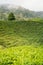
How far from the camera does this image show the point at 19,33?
36031 millimetres

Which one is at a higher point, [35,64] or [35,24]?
[35,64]

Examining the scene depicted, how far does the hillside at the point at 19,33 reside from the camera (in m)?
29.4

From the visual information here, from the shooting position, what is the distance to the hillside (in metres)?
29.4

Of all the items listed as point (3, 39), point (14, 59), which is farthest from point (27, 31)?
point (14, 59)

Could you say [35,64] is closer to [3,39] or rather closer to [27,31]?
[3,39]

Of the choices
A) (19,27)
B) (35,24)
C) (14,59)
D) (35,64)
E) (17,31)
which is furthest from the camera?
(35,24)

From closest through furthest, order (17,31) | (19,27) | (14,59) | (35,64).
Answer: (35,64) < (14,59) < (17,31) < (19,27)

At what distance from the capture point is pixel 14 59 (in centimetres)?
1609

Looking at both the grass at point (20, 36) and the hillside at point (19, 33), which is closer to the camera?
the grass at point (20, 36)

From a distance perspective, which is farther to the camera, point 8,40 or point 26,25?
point 26,25

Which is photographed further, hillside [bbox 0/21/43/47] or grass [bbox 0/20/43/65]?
hillside [bbox 0/21/43/47]

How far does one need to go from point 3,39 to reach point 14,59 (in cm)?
1447

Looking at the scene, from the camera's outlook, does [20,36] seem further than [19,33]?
No

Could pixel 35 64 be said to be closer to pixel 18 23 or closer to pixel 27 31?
pixel 27 31
